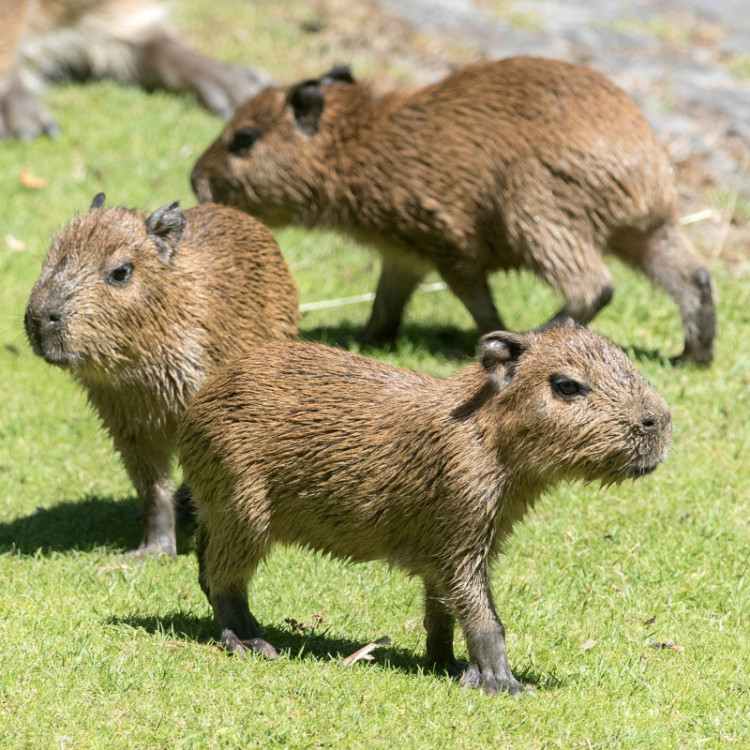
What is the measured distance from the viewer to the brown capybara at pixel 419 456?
13.5 feet

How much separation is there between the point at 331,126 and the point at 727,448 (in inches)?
123

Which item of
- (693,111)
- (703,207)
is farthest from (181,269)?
(693,111)

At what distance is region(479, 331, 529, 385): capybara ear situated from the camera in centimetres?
420

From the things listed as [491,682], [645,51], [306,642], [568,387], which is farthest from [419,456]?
[645,51]

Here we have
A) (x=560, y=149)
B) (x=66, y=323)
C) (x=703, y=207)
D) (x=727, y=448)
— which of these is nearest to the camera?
(x=66, y=323)

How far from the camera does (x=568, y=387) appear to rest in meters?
4.11

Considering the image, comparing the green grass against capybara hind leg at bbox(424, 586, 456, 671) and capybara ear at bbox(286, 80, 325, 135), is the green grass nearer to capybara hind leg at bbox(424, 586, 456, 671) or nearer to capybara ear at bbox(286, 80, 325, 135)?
capybara hind leg at bbox(424, 586, 456, 671)

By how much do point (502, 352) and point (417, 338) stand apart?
12.7 feet

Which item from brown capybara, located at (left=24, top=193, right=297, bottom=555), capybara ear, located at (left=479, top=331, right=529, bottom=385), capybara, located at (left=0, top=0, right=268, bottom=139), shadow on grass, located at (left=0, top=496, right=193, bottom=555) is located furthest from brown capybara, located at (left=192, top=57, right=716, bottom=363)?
capybara, located at (left=0, top=0, right=268, bottom=139)

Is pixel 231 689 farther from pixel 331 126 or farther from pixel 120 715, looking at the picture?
pixel 331 126

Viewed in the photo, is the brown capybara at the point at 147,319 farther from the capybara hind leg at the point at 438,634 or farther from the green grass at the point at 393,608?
the capybara hind leg at the point at 438,634

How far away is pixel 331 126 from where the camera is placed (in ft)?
24.8

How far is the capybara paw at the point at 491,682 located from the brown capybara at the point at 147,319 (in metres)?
1.91

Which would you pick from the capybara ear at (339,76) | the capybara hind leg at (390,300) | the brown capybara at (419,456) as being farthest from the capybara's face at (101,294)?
the capybara ear at (339,76)
